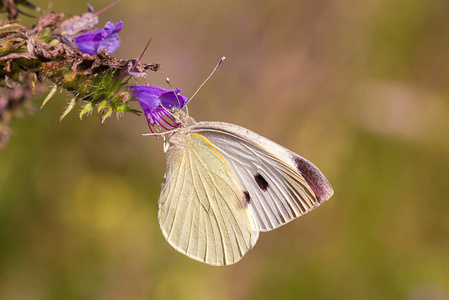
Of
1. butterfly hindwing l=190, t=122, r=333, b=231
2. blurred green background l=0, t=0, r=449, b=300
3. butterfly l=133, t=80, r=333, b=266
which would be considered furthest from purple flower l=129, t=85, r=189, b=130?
blurred green background l=0, t=0, r=449, b=300

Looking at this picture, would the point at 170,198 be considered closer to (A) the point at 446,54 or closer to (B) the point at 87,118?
(B) the point at 87,118

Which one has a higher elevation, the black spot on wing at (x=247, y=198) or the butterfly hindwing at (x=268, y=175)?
the butterfly hindwing at (x=268, y=175)

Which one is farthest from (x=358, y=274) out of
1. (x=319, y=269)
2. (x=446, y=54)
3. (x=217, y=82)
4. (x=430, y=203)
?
(x=446, y=54)

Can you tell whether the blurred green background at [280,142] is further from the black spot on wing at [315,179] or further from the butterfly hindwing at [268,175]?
the black spot on wing at [315,179]

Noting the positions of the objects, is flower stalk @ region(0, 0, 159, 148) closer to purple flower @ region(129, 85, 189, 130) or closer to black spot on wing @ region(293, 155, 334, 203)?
purple flower @ region(129, 85, 189, 130)

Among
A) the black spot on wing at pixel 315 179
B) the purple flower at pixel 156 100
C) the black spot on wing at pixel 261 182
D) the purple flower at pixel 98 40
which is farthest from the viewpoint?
the black spot on wing at pixel 261 182

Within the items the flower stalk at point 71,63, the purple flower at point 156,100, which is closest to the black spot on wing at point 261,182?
the purple flower at point 156,100

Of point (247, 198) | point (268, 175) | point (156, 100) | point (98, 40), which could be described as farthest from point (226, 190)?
point (98, 40)
